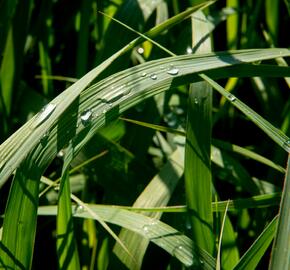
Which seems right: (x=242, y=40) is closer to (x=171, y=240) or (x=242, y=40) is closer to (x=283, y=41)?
(x=283, y=41)

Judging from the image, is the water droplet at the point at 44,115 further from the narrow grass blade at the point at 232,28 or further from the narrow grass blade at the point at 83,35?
the narrow grass blade at the point at 232,28

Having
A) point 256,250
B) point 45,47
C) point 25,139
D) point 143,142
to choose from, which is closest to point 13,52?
point 45,47

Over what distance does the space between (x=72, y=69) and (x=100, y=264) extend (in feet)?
2.09

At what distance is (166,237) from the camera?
92 centimetres

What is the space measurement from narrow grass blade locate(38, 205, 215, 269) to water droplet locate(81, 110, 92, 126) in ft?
0.50

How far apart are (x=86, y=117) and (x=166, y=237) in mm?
238

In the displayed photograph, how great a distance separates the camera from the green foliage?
2.77ft

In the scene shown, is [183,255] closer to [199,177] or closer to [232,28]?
[199,177]

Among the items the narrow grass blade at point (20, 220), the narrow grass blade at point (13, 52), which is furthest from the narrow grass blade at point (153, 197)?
the narrow grass blade at point (13, 52)

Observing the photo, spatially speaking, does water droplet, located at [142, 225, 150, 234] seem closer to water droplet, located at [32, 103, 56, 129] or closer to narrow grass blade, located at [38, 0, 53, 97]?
water droplet, located at [32, 103, 56, 129]

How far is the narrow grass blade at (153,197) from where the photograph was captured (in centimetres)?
98

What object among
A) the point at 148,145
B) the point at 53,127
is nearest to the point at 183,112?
the point at 148,145

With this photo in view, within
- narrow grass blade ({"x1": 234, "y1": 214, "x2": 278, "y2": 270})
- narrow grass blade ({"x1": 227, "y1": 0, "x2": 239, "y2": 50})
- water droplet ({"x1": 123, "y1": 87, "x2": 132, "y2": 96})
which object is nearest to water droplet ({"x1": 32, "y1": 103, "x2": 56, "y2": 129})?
water droplet ({"x1": 123, "y1": 87, "x2": 132, "y2": 96})

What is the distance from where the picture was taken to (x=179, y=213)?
1039 mm
